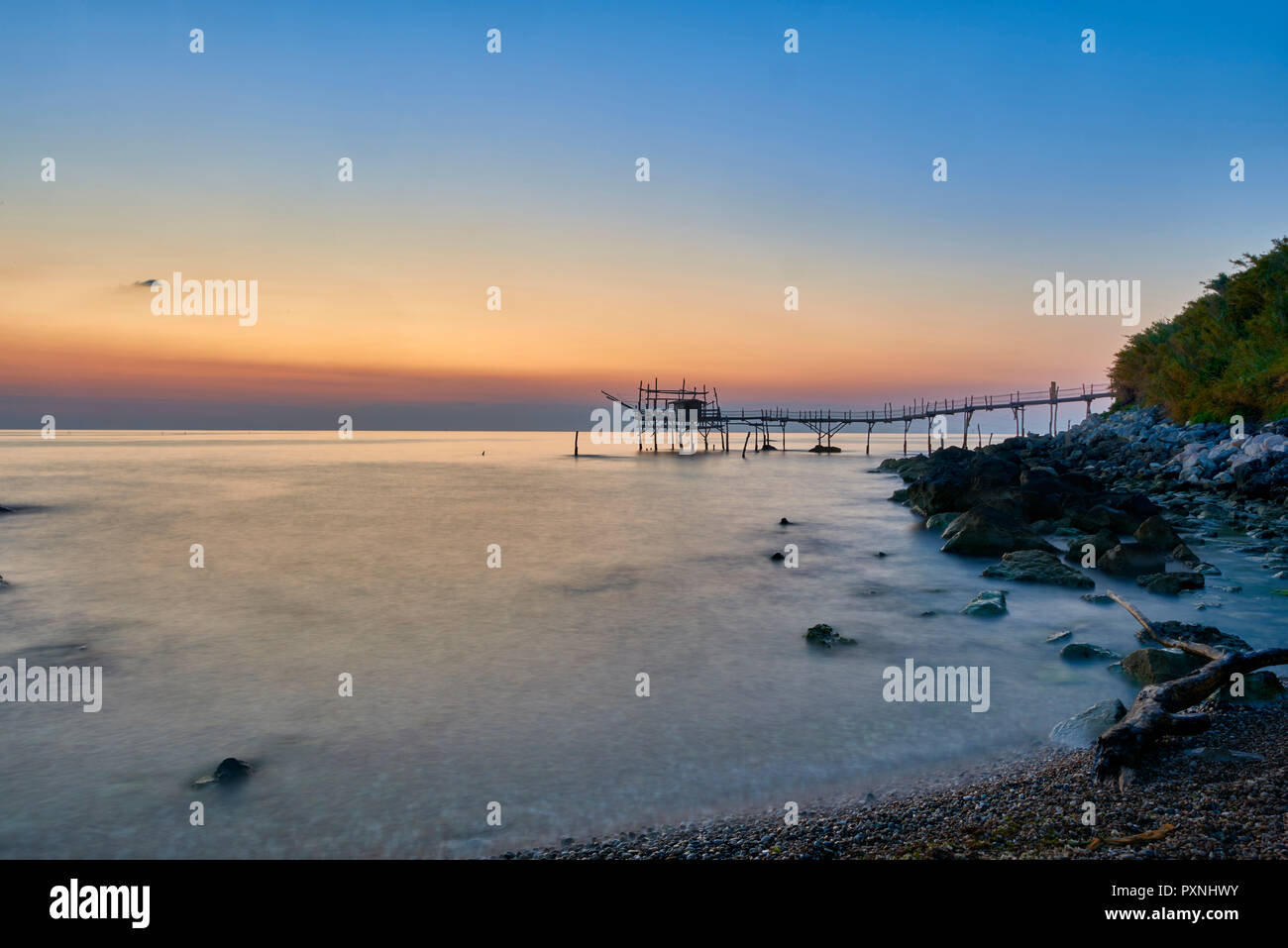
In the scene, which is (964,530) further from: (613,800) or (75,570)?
(75,570)

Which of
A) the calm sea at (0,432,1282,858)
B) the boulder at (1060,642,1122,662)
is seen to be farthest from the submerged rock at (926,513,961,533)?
the boulder at (1060,642,1122,662)

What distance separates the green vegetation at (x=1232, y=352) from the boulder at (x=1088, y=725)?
34621mm

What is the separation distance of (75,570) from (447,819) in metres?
19.8

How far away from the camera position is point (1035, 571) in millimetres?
16250

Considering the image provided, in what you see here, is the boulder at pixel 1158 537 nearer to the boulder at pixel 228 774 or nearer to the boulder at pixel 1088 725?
the boulder at pixel 1088 725

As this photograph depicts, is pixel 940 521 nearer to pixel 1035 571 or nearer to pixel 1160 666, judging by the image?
pixel 1035 571

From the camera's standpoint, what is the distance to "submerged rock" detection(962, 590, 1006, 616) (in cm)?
1364

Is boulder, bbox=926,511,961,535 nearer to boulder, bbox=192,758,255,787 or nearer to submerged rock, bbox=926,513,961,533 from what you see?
submerged rock, bbox=926,513,961,533

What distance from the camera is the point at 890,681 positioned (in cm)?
1023

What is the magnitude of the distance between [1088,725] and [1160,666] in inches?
93.2

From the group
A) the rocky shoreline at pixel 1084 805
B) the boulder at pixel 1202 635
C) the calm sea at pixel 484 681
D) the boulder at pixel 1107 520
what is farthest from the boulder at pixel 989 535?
the boulder at pixel 1202 635

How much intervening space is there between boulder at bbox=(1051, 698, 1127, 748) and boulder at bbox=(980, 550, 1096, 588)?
331 inches

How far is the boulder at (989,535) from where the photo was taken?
63.4ft
